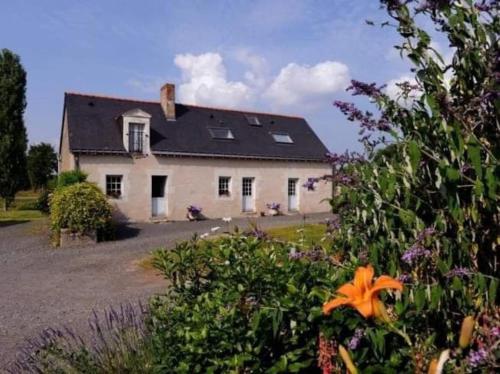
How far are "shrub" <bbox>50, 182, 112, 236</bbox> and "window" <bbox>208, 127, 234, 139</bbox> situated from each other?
30.9 feet

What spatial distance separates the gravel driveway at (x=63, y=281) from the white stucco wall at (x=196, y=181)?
3.82m

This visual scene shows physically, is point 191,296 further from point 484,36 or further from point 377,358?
point 484,36

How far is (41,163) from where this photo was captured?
126ft

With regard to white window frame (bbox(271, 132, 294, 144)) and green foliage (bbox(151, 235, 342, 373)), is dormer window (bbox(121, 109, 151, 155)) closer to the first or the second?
white window frame (bbox(271, 132, 294, 144))

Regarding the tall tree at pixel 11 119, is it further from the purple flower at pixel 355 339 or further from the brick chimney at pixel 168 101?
the purple flower at pixel 355 339

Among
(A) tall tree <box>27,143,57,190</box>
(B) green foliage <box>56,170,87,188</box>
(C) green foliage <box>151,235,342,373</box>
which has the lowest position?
(C) green foliage <box>151,235,342,373</box>

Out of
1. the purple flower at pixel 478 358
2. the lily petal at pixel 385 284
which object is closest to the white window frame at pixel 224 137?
the purple flower at pixel 478 358

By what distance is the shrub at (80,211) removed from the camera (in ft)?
48.4

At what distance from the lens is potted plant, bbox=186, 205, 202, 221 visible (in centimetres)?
2162

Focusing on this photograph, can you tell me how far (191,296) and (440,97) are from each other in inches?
79.8

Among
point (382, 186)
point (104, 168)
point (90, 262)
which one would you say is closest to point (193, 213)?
point (104, 168)

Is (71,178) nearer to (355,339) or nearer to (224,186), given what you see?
(224,186)

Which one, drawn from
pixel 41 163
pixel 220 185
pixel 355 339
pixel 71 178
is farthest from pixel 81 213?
pixel 41 163

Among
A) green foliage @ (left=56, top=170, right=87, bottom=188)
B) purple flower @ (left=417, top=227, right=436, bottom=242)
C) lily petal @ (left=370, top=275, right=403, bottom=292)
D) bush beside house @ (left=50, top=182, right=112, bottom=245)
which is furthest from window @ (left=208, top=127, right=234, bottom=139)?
lily petal @ (left=370, top=275, right=403, bottom=292)
